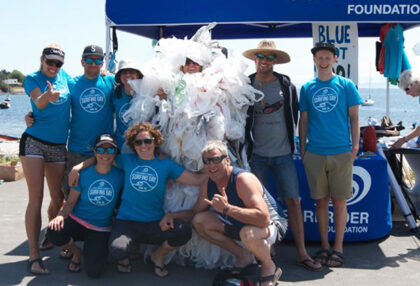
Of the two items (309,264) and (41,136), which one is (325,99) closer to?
(309,264)

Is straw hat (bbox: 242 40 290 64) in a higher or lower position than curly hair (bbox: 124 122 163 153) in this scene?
higher

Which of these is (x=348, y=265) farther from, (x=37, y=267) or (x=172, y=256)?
(x=37, y=267)

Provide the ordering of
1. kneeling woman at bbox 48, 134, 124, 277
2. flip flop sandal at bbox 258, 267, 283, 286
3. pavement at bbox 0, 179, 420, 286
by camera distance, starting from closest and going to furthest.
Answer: flip flop sandal at bbox 258, 267, 283, 286, pavement at bbox 0, 179, 420, 286, kneeling woman at bbox 48, 134, 124, 277

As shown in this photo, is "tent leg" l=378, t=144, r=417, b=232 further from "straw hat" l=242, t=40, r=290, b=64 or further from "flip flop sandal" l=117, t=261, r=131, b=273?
"flip flop sandal" l=117, t=261, r=131, b=273

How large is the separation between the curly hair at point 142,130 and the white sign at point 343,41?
2.80m

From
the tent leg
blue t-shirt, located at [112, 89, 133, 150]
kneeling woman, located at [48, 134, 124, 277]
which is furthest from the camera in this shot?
the tent leg

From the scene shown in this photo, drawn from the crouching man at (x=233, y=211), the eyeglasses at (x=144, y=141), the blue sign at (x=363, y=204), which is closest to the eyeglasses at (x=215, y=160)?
the crouching man at (x=233, y=211)

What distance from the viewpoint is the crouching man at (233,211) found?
341 cm

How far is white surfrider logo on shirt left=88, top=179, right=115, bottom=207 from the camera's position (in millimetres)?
3929

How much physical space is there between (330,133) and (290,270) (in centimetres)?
120

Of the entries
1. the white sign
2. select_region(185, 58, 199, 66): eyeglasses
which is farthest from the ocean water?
select_region(185, 58, 199, 66): eyeglasses

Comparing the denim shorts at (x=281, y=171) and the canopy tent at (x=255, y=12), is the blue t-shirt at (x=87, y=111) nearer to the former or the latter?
the canopy tent at (x=255, y=12)

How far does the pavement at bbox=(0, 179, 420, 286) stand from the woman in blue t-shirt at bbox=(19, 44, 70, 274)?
0.69ft

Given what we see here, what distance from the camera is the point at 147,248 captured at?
417cm
